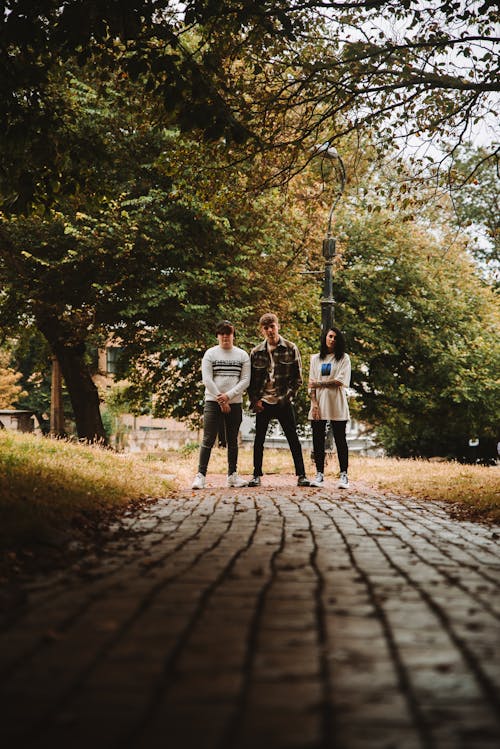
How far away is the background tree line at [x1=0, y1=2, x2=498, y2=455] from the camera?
7.98m

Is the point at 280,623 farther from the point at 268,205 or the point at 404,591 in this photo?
the point at 268,205

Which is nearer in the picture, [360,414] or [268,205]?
[268,205]

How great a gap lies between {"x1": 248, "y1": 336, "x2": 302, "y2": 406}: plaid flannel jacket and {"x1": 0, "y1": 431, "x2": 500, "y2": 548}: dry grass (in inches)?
73.9

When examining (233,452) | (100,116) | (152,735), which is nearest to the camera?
(152,735)

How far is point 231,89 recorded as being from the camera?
883 centimetres

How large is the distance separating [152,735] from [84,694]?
0.40 metres

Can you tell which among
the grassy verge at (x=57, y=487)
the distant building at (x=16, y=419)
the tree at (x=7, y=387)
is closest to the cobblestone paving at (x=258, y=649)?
the grassy verge at (x=57, y=487)

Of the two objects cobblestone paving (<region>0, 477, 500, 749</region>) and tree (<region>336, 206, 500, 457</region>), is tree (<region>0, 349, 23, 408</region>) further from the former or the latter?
cobblestone paving (<region>0, 477, 500, 749</region>)

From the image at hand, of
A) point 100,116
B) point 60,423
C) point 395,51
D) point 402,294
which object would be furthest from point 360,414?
point 395,51

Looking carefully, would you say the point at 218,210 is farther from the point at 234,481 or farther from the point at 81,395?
the point at 81,395

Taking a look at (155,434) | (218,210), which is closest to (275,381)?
(218,210)

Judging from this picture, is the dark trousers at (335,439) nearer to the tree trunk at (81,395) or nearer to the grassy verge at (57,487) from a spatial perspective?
the grassy verge at (57,487)

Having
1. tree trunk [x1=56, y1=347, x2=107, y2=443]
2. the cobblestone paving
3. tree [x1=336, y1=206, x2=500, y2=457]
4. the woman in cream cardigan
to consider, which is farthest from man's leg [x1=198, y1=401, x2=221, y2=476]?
tree [x1=336, y1=206, x2=500, y2=457]

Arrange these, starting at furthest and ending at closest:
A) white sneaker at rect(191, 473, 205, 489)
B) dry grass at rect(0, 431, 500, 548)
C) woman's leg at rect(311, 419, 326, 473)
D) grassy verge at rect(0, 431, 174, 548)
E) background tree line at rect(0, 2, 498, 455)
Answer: woman's leg at rect(311, 419, 326, 473) → white sneaker at rect(191, 473, 205, 489) → background tree line at rect(0, 2, 498, 455) → dry grass at rect(0, 431, 500, 548) → grassy verge at rect(0, 431, 174, 548)
